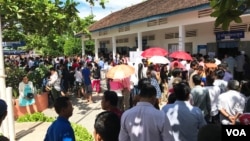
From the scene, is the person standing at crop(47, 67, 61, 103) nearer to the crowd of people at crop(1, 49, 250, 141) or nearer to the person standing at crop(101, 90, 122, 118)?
the crowd of people at crop(1, 49, 250, 141)

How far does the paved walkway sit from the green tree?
650 centimetres

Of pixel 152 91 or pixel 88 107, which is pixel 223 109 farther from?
pixel 88 107

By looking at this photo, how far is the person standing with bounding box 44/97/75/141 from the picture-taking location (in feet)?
13.4

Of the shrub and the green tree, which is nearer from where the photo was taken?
the green tree

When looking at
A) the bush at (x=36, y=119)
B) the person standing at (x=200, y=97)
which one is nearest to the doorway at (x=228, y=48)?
the bush at (x=36, y=119)

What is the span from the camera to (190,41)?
1955 centimetres

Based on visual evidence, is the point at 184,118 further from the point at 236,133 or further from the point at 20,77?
the point at 20,77

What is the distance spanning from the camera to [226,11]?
8.37ft

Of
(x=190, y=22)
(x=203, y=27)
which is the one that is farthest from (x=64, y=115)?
(x=203, y=27)

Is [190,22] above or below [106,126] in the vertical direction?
above

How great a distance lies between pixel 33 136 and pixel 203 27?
1188 centimetres

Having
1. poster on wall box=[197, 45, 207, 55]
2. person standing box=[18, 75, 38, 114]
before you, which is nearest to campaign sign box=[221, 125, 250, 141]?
person standing box=[18, 75, 38, 114]

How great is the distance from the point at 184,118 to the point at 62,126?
157 cm

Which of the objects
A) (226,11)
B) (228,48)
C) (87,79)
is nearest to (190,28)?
(228,48)
